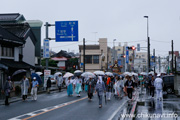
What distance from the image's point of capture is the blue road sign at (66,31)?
85.0ft

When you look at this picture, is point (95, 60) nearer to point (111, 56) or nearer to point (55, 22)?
point (111, 56)

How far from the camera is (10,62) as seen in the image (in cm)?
3111

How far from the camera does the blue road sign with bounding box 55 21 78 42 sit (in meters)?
25.9

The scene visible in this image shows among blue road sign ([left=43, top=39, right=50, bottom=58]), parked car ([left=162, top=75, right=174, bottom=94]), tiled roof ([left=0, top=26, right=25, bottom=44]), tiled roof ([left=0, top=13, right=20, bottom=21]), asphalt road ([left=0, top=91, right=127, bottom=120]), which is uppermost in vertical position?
tiled roof ([left=0, top=13, right=20, bottom=21])

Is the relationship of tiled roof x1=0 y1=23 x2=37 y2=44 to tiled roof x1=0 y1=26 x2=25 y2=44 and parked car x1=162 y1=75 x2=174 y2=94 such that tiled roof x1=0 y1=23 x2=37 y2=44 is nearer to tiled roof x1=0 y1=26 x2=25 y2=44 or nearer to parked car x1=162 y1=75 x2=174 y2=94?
tiled roof x1=0 y1=26 x2=25 y2=44

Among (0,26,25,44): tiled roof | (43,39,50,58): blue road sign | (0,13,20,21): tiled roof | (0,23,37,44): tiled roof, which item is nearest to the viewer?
(0,26,25,44): tiled roof

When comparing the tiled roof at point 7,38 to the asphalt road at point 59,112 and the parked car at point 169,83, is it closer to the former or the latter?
the asphalt road at point 59,112

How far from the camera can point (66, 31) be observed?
26125 millimetres

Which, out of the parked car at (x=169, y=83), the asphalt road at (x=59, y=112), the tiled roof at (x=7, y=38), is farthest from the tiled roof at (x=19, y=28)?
the asphalt road at (x=59, y=112)

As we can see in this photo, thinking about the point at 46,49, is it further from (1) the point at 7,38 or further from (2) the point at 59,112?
(2) the point at 59,112

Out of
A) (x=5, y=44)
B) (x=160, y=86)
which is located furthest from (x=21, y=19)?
(x=160, y=86)

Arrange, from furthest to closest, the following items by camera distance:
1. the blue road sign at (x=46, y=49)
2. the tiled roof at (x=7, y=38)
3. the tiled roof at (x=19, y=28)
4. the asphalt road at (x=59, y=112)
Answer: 1. the tiled roof at (x=19, y=28)
2. the blue road sign at (x=46, y=49)
3. the tiled roof at (x=7, y=38)
4. the asphalt road at (x=59, y=112)

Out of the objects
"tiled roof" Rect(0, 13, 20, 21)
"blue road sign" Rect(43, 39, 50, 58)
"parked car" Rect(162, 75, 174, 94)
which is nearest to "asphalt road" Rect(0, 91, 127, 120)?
"parked car" Rect(162, 75, 174, 94)

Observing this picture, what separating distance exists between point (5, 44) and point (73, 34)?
360 inches
